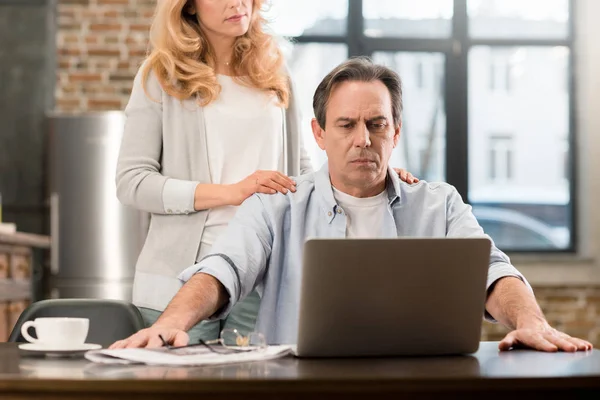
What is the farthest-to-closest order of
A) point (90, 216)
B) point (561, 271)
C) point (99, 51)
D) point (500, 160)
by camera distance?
point (500, 160), point (561, 271), point (99, 51), point (90, 216)

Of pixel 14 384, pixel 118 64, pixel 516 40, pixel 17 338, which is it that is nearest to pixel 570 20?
pixel 516 40

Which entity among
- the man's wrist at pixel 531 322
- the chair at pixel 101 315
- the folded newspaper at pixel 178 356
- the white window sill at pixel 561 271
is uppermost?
the man's wrist at pixel 531 322

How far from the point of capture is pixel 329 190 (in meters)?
2.01

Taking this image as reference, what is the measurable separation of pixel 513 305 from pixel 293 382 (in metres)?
0.71

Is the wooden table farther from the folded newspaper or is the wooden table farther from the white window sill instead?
the white window sill

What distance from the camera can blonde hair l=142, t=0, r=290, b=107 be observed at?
2186 mm

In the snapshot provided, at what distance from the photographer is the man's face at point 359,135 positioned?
1.97m

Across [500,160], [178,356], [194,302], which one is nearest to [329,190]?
[194,302]

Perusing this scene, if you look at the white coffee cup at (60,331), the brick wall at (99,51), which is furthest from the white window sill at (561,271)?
the white coffee cup at (60,331)

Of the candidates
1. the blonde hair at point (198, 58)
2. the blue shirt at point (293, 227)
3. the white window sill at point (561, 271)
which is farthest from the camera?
the white window sill at point (561, 271)

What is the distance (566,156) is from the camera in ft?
20.2

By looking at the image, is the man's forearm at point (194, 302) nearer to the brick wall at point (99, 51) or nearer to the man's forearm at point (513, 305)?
the man's forearm at point (513, 305)

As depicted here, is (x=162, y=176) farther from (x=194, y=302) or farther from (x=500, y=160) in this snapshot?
(x=500, y=160)

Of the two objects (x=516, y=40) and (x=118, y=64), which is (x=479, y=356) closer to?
(x=118, y=64)
